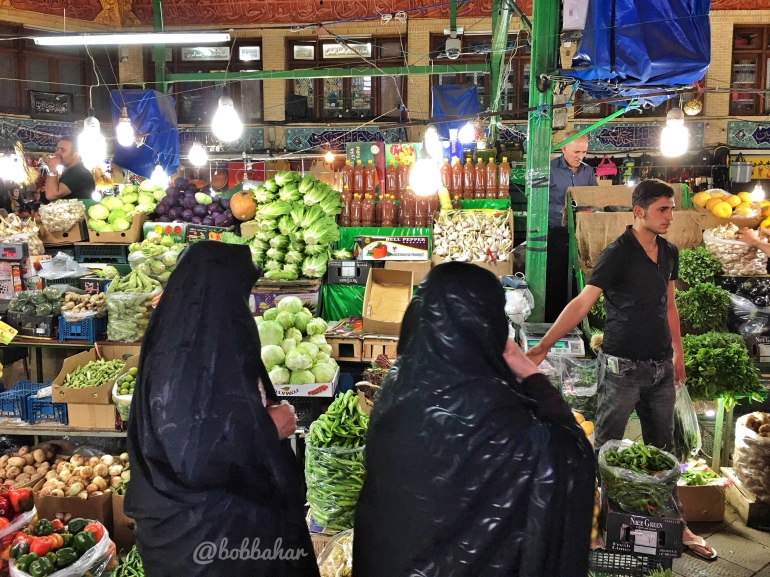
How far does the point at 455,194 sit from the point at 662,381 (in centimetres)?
376

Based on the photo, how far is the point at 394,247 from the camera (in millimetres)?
6172

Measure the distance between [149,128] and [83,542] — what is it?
7398mm

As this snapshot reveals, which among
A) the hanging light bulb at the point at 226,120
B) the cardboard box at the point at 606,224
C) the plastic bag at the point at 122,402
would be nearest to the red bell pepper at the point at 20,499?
the plastic bag at the point at 122,402

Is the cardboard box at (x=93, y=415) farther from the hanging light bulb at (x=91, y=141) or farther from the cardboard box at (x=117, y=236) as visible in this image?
the hanging light bulb at (x=91, y=141)

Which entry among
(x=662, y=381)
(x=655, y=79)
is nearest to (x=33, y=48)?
(x=655, y=79)

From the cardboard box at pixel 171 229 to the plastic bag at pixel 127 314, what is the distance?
5.74 feet

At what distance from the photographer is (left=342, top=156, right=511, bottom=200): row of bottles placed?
7113 millimetres

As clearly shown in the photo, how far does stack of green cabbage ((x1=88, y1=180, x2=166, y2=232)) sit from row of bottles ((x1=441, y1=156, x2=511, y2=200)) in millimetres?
3313

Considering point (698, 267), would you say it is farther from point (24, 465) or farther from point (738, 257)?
point (24, 465)

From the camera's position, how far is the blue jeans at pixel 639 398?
12.3 feet

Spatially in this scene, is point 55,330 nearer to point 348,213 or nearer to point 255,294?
point 255,294

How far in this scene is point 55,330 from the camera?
528cm

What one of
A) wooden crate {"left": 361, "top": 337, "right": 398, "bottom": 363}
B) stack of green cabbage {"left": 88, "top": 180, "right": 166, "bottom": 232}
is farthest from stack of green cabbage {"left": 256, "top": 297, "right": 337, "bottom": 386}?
stack of green cabbage {"left": 88, "top": 180, "right": 166, "bottom": 232}

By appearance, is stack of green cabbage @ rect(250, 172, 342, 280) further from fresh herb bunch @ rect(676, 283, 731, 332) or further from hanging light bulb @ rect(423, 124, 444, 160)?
fresh herb bunch @ rect(676, 283, 731, 332)
